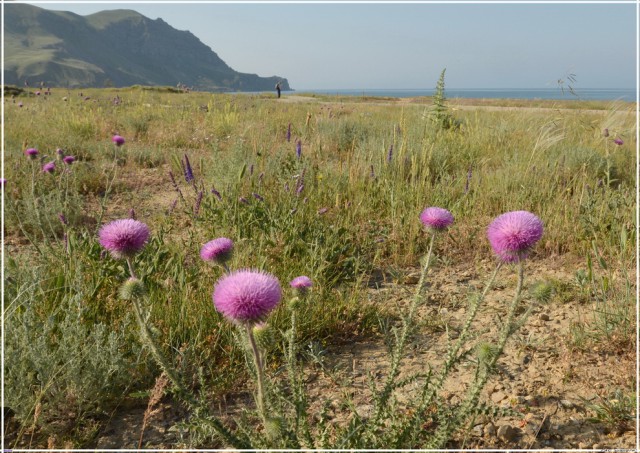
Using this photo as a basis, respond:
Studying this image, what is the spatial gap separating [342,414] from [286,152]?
11.8ft

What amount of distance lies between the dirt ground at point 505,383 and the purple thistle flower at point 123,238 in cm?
72

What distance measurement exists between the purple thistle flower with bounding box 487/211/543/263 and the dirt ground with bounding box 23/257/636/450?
436 millimetres

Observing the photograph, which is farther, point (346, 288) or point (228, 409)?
point (346, 288)

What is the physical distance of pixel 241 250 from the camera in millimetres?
2895

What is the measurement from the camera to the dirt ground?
5.71 feet

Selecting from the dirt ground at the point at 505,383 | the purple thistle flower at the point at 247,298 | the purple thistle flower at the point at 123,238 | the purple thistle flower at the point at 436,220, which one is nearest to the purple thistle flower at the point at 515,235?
Answer: the purple thistle flower at the point at 436,220

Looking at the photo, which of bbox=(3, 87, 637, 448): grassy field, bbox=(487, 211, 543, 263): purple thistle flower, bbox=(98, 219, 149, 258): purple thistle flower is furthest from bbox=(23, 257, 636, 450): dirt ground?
bbox=(98, 219, 149, 258): purple thistle flower

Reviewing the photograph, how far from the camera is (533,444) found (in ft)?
5.59

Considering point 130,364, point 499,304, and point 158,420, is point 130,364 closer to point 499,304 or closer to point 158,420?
point 158,420

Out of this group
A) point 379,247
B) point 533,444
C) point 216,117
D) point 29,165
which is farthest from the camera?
point 216,117

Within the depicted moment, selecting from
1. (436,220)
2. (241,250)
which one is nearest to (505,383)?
(436,220)

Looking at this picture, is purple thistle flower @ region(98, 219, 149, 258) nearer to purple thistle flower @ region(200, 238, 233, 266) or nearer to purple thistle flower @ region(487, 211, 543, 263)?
purple thistle flower @ region(200, 238, 233, 266)

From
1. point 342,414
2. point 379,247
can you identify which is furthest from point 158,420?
point 379,247

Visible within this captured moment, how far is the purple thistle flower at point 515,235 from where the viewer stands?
143 cm
